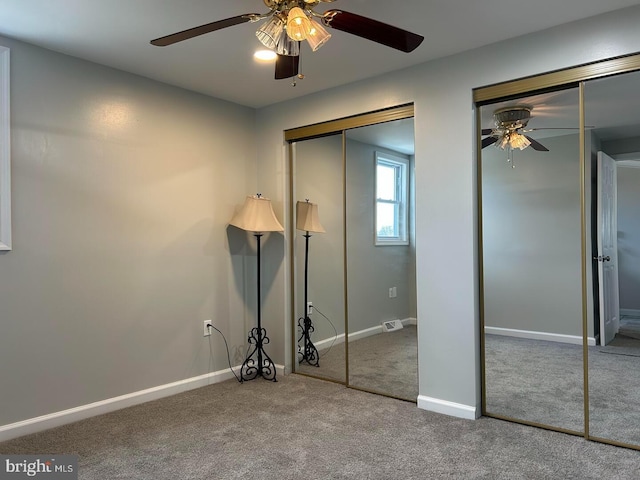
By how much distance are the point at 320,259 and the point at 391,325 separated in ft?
2.80

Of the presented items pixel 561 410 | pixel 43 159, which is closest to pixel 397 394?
pixel 561 410

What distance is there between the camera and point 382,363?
139 inches

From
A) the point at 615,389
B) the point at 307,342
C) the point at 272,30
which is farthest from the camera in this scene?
the point at 307,342

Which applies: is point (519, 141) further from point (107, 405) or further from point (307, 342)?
point (107, 405)

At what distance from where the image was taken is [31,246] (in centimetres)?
281

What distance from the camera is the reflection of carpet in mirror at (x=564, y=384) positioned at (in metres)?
2.60

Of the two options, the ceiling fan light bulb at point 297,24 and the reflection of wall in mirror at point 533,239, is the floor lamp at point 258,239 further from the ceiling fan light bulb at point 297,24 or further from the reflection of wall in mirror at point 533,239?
the ceiling fan light bulb at point 297,24

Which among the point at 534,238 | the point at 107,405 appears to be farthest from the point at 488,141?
A: the point at 107,405

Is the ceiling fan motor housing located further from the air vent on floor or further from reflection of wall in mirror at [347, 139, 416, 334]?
the air vent on floor

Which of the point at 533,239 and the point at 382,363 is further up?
the point at 533,239

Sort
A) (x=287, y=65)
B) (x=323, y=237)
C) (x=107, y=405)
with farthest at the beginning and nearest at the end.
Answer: (x=323, y=237), (x=107, y=405), (x=287, y=65)

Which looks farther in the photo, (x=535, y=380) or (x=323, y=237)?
(x=323, y=237)

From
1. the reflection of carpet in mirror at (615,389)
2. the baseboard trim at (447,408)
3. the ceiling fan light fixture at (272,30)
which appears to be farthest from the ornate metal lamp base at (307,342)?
the ceiling fan light fixture at (272,30)

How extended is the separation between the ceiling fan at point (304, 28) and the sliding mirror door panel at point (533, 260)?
50.8 inches
